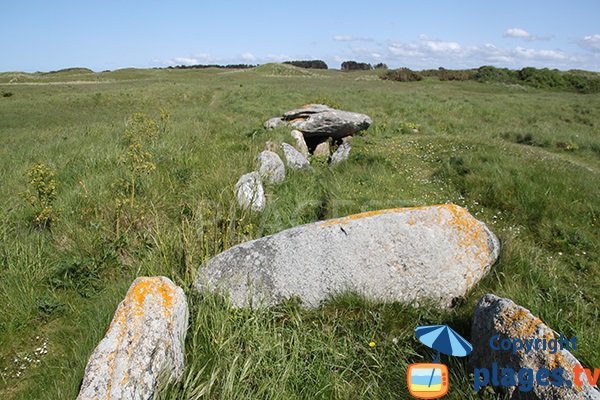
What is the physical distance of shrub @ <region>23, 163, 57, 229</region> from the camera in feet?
19.6

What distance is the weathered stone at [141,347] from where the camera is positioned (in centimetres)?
285

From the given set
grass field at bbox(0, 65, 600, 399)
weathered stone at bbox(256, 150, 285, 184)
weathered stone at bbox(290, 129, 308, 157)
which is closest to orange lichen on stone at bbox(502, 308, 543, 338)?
grass field at bbox(0, 65, 600, 399)

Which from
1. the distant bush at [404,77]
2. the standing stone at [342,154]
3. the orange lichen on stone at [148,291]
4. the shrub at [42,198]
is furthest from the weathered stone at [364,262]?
the distant bush at [404,77]

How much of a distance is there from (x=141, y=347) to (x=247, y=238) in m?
2.62

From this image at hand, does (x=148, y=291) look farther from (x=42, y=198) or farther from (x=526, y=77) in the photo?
(x=526, y=77)

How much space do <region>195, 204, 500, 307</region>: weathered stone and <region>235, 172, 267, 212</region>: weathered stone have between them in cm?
204

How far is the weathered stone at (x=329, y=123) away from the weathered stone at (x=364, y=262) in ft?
31.9

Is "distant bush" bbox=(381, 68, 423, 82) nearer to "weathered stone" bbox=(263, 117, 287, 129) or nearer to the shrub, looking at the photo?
"weathered stone" bbox=(263, 117, 287, 129)

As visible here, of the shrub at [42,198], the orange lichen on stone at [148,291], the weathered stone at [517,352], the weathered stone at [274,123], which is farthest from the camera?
the weathered stone at [274,123]

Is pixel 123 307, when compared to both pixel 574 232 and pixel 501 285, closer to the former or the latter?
pixel 501 285

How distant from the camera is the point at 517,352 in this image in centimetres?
300

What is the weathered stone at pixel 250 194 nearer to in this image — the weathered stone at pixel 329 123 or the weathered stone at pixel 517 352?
the weathered stone at pixel 517 352

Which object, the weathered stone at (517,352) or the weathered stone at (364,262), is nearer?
the weathered stone at (517,352)

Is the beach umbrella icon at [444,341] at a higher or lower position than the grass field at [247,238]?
higher
